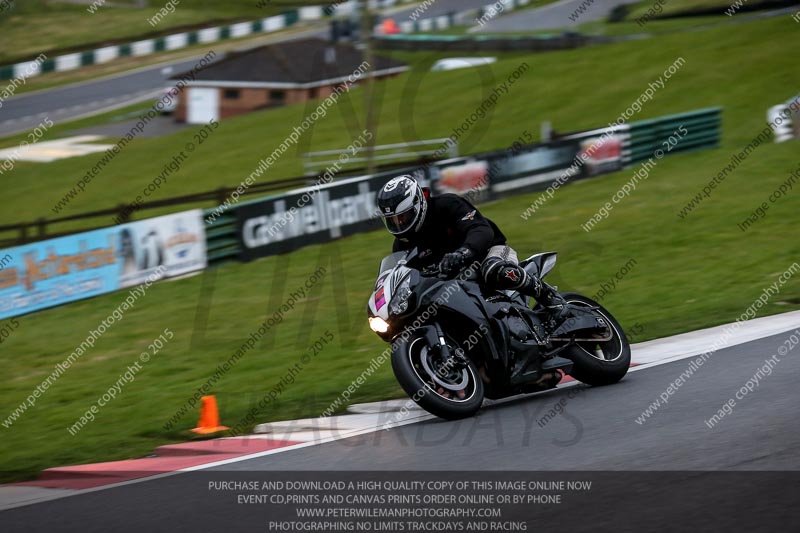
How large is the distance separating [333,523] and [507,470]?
126 centimetres

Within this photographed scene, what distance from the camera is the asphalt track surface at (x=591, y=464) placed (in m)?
5.27

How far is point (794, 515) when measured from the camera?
16.5 feet

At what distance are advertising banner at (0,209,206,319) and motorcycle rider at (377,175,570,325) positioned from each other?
1014cm

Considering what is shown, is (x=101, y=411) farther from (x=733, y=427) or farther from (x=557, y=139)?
(x=557, y=139)

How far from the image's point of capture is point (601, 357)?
8625mm

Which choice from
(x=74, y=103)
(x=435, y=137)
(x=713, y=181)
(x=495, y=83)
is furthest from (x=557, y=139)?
(x=74, y=103)

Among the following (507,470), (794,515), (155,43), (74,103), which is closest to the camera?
(794,515)

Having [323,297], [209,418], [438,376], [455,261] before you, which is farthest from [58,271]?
[438,376]

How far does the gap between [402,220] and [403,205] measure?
0.45ft

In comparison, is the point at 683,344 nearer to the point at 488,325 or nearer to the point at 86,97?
the point at 488,325

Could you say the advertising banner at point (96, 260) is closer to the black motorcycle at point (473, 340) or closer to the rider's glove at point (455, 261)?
the black motorcycle at point (473, 340)

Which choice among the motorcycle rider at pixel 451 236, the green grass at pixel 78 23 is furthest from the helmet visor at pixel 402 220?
the green grass at pixel 78 23

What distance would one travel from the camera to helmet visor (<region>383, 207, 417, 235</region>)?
788 cm

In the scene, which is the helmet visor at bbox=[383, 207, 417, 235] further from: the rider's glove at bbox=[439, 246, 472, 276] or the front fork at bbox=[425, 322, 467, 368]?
the front fork at bbox=[425, 322, 467, 368]
